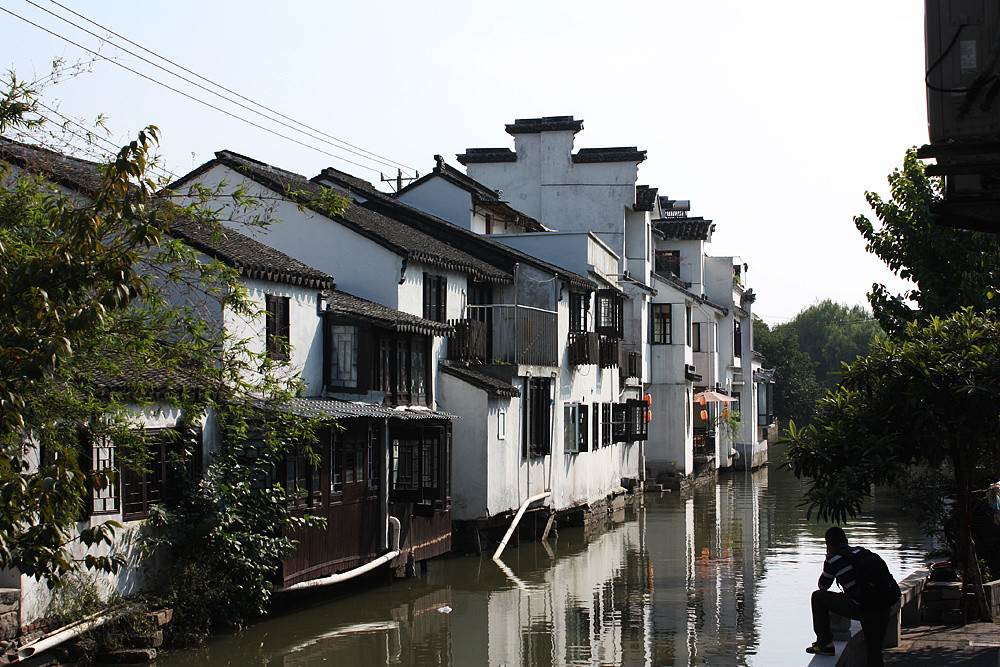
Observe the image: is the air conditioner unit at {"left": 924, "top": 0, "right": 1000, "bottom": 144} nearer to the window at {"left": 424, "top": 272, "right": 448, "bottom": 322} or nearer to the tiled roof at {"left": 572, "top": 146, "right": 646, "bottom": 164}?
the window at {"left": 424, "top": 272, "right": 448, "bottom": 322}

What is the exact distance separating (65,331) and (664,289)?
36.0 m

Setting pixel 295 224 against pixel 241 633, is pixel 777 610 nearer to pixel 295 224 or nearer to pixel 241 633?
pixel 241 633

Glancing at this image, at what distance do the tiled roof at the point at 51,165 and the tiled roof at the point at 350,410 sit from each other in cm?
457

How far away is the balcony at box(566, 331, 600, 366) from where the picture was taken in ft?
97.9

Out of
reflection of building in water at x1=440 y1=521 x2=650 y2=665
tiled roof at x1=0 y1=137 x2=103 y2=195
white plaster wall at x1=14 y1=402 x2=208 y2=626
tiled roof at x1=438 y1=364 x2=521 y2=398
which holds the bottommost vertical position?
reflection of building in water at x1=440 y1=521 x2=650 y2=665

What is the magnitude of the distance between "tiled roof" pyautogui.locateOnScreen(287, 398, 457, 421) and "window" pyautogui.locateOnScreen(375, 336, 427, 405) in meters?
0.42

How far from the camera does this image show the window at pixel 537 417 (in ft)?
85.9

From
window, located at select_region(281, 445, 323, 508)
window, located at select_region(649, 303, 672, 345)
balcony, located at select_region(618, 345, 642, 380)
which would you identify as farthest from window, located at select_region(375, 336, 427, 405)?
window, located at select_region(649, 303, 672, 345)

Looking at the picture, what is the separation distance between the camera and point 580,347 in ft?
98.0

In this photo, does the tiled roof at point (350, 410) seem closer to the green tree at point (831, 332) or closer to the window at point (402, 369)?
the window at point (402, 369)

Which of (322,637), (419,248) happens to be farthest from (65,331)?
(419,248)

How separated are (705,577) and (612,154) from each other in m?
19.2

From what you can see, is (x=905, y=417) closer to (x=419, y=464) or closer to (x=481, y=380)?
(x=419, y=464)

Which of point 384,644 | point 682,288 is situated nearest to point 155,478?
point 384,644
